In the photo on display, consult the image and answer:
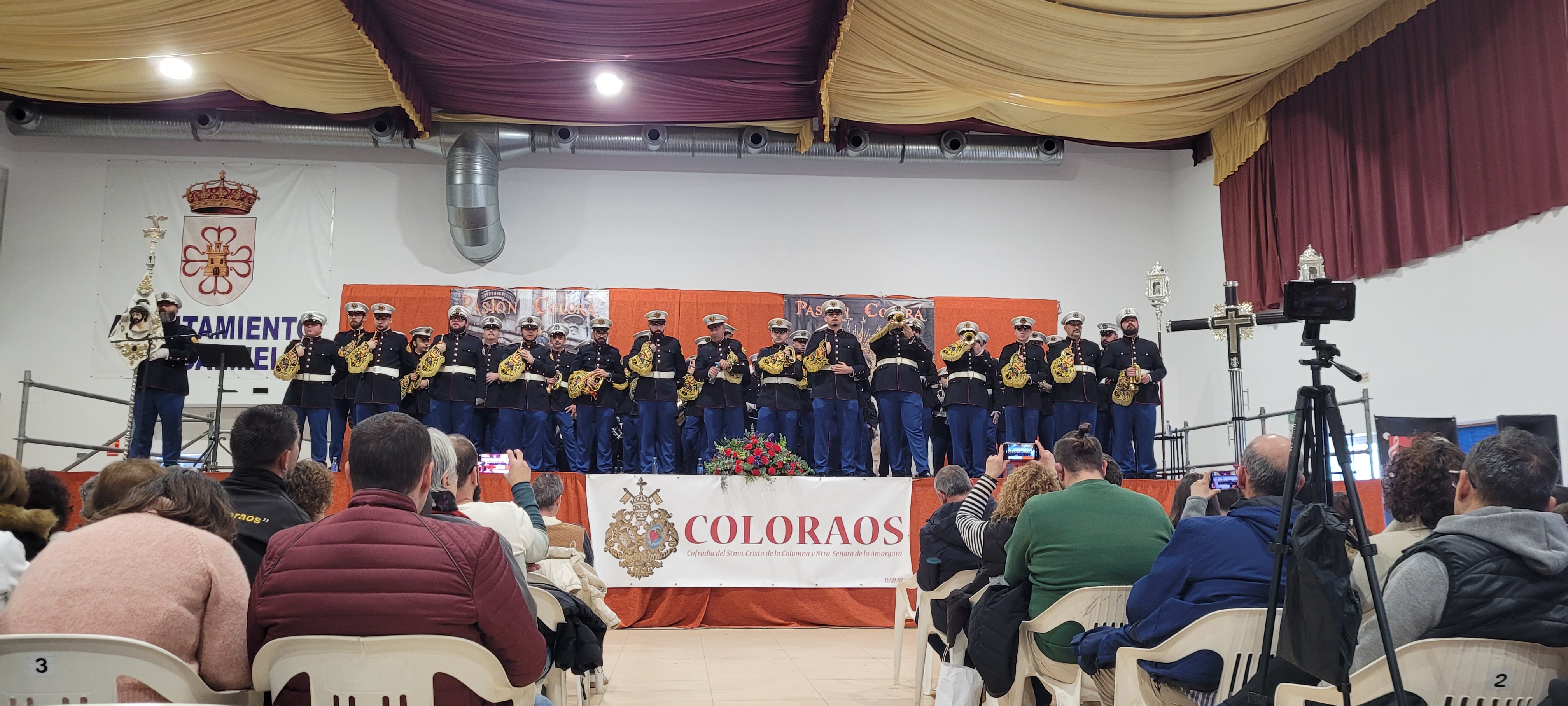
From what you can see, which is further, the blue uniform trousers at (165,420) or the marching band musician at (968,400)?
the marching band musician at (968,400)

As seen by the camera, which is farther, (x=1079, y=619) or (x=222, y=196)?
(x=222, y=196)

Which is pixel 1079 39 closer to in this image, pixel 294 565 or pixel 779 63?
pixel 779 63

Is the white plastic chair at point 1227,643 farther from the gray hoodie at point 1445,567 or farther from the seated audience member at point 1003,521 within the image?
the seated audience member at point 1003,521

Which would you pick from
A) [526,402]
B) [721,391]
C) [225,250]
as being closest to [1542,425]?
[721,391]

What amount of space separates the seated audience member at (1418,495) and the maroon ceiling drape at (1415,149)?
20.5 ft

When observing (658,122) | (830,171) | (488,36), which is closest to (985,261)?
(830,171)

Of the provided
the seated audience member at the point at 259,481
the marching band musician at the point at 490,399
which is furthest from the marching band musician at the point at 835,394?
the seated audience member at the point at 259,481

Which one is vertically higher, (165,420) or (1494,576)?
(165,420)

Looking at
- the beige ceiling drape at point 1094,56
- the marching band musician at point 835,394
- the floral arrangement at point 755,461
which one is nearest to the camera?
the floral arrangement at point 755,461

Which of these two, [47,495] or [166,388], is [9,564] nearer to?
[47,495]

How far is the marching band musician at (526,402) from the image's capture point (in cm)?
1026

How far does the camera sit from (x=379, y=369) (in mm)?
10172

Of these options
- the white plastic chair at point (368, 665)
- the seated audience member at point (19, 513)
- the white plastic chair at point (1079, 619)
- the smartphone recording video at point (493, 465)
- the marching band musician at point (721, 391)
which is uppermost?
the marching band musician at point (721, 391)

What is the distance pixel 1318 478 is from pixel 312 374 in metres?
9.71
